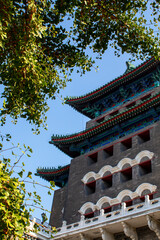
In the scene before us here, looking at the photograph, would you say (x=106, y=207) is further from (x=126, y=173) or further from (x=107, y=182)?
(x=126, y=173)

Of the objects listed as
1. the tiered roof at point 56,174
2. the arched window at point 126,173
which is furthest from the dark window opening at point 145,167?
→ the tiered roof at point 56,174

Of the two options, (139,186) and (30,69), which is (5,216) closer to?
(30,69)

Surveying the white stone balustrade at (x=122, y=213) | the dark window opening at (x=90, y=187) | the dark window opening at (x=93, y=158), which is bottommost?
the white stone balustrade at (x=122, y=213)

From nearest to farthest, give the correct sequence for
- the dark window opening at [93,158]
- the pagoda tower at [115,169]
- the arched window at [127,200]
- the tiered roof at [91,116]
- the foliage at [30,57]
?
the foliage at [30,57]
the pagoda tower at [115,169]
the arched window at [127,200]
the tiered roof at [91,116]
the dark window opening at [93,158]

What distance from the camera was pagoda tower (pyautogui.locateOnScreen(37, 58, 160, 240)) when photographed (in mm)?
15828

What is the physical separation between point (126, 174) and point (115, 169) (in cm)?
73

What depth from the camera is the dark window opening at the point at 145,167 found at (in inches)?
716

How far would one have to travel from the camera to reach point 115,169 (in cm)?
1938

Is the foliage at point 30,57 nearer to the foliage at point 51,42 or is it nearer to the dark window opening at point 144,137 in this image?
the foliage at point 51,42

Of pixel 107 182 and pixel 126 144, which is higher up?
pixel 126 144

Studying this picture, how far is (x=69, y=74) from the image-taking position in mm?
12461

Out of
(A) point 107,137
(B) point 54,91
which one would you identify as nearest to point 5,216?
(B) point 54,91

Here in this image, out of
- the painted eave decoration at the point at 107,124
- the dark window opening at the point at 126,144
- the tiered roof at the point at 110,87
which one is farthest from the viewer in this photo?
the tiered roof at the point at 110,87

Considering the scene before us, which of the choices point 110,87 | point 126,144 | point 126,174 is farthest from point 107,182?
point 110,87
